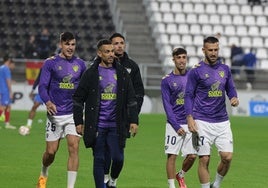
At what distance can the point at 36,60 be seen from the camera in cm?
3797

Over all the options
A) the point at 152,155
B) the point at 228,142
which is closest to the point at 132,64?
the point at 228,142

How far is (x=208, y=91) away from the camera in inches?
538

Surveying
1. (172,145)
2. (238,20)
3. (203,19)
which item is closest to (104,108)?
(172,145)

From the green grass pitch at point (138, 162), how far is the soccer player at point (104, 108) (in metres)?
2.42

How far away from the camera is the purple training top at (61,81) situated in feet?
46.9

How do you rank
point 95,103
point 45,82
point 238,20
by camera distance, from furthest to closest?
point 238,20, point 45,82, point 95,103

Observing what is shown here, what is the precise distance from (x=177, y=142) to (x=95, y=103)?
2502 mm

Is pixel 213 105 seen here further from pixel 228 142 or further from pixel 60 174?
pixel 60 174

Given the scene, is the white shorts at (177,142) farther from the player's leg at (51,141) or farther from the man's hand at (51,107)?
the man's hand at (51,107)

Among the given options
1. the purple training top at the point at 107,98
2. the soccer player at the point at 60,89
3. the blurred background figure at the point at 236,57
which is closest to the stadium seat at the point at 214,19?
the blurred background figure at the point at 236,57

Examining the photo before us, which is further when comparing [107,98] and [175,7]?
[175,7]

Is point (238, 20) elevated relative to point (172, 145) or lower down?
elevated

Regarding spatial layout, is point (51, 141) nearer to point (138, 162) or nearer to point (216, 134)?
point (216, 134)

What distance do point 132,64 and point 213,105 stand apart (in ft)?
5.13
